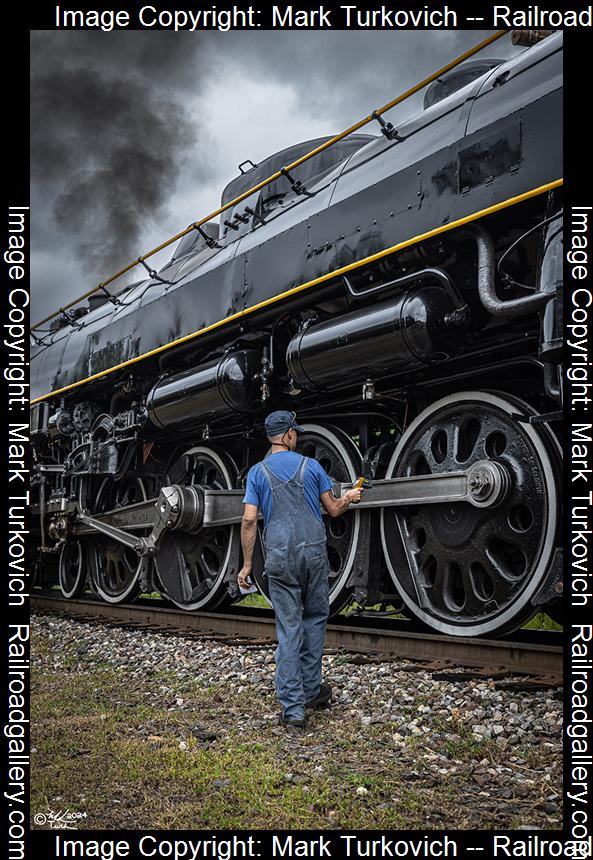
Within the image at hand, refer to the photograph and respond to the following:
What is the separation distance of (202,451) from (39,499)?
3398 mm

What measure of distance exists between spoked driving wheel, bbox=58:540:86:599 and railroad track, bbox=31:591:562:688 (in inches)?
70.7

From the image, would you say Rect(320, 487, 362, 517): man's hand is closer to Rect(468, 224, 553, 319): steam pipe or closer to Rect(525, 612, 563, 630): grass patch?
Rect(468, 224, 553, 319): steam pipe

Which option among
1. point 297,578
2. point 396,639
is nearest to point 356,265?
point 297,578

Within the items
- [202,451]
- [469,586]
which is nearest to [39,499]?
[202,451]

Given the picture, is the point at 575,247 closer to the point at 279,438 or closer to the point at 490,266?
the point at 490,266

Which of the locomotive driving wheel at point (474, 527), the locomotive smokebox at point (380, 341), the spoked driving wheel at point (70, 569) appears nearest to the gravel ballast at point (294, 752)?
the locomotive driving wheel at point (474, 527)

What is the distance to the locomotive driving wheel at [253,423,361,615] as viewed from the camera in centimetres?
572

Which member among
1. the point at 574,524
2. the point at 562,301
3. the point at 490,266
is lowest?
the point at 574,524

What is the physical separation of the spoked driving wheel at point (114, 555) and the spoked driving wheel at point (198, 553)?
86cm

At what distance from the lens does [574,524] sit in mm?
3422

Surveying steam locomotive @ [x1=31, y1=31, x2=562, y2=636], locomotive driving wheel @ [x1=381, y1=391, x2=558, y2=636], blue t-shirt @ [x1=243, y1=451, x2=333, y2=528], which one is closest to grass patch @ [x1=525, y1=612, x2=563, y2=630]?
steam locomotive @ [x1=31, y1=31, x2=562, y2=636]

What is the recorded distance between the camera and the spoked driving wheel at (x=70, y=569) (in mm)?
9414

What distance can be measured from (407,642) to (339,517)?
1448 millimetres

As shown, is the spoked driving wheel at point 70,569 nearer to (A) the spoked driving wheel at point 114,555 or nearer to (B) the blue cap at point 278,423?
(A) the spoked driving wheel at point 114,555
